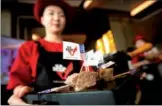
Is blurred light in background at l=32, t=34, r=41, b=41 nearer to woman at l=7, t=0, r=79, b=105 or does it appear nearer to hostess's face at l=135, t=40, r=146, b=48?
woman at l=7, t=0, r=79, b=105

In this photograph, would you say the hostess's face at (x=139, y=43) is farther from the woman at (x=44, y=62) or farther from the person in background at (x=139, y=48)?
the woman at (x=44, y=62)

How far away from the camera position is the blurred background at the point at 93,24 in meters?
0.63

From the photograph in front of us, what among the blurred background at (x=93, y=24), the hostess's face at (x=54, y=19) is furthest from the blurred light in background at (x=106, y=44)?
the hostess's face at (x=54, y=19)

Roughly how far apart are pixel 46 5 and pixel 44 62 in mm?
157

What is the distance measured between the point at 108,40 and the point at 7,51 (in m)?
0.27

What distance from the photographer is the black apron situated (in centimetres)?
56

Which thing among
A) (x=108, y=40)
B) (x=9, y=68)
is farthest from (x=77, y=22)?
(x=9, y=68)

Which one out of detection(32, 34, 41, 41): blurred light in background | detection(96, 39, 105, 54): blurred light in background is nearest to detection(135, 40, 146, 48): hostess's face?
detection(96, 39, 105, 54): blurred light in background

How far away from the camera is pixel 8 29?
670mm

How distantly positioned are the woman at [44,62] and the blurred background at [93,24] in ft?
0.09

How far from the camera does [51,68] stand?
0.56 m

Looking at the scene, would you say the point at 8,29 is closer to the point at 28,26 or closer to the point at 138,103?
the point at 28,26

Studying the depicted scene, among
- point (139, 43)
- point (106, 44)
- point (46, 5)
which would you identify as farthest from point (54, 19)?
point (139, 43)

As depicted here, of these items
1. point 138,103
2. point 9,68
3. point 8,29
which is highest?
point 8,29
